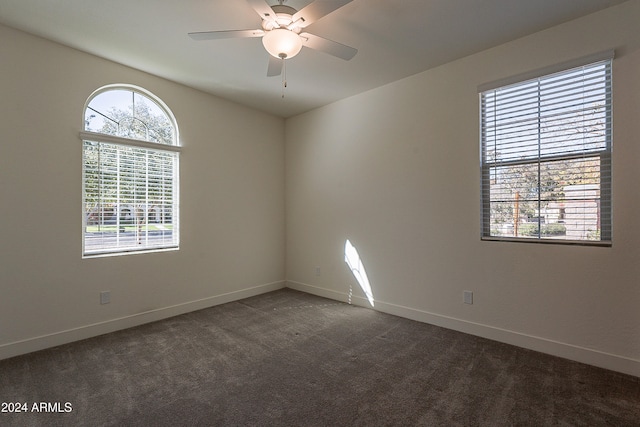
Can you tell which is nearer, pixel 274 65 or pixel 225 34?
pixel 225 34

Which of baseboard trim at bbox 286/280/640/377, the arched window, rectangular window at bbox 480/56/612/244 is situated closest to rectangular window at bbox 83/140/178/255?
the arched window

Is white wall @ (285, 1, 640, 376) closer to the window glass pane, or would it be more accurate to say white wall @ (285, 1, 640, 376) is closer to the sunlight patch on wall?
the sunlight patch on wall

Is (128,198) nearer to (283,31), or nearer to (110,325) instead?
(110,325)

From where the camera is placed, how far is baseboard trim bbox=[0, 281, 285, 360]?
2.52m

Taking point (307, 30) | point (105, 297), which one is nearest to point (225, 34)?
point (307, 30)

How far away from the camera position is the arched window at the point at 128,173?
117 inches

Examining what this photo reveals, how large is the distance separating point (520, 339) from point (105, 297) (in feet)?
13.0

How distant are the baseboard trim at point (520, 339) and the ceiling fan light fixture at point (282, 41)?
9.38 feet

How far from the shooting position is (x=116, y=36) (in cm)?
258

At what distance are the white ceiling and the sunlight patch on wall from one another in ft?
6.85

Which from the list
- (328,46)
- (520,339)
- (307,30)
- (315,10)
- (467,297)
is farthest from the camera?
(467,297)

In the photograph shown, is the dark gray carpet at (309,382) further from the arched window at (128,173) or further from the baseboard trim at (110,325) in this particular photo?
the arched window at (128,173)

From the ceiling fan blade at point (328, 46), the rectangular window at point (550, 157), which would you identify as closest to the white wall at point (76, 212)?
the ceiling fan blade at point (328, 46)

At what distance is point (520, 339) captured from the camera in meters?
2.64
